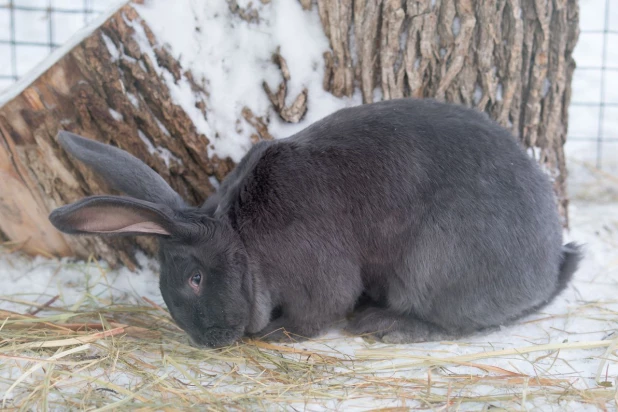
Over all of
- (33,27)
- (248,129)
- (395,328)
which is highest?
(33,27)

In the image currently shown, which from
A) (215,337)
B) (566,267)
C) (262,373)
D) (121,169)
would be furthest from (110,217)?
(566,267)

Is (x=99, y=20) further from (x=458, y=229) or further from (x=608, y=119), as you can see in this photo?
(x=608, y=119)

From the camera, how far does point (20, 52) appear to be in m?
4.82

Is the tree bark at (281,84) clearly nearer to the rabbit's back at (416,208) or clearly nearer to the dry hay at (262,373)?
the rabbit's back at (416,208)

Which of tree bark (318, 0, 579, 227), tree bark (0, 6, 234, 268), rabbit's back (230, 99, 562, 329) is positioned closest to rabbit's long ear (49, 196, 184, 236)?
rabbit's back (230, 99, 562, 329)

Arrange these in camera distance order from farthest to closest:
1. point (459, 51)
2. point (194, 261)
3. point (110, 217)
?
1. point (459, 51)
2. point (194, 261)
3. point (110, 217)

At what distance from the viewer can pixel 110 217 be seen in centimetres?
209

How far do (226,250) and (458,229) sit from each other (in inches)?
35.1

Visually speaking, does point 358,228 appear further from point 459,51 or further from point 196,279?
point 459,51

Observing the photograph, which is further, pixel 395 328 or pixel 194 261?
pixel 395 328

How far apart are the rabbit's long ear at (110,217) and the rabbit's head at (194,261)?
10 centimetres

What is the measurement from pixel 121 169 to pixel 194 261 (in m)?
0.46

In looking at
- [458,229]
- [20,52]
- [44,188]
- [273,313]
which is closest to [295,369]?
[273,313]

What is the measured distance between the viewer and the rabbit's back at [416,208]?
2.45 meters
